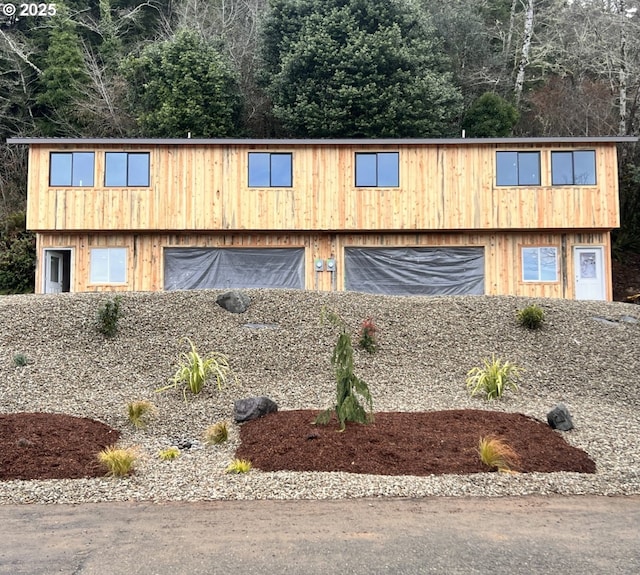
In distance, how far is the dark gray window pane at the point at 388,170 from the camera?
1689 cm

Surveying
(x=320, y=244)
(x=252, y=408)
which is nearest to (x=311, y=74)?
(x=320, y=244)

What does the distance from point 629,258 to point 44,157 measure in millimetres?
20265

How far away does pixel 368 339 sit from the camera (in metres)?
9.93

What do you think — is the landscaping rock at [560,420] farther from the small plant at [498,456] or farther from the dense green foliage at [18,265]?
the dense green foliage at [18,265]

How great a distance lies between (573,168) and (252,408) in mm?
13639

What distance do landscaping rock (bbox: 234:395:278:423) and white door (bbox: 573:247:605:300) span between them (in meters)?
12.6

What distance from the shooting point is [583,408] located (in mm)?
7879

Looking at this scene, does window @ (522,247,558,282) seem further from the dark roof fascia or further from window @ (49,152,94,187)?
window @ (49,152,94,187)

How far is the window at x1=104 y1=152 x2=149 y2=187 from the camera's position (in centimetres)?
1680

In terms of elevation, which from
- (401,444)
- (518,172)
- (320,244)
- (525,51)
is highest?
(525,51)

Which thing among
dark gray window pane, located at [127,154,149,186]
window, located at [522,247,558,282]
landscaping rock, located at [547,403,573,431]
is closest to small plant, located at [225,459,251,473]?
landscaping rock, located at [547,403,573,431]

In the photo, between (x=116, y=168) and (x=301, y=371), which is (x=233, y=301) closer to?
(x=301, y=371)

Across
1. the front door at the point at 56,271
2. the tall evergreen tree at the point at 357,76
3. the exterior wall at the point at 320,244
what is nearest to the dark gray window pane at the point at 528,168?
the exterior wall at the point at 320,244

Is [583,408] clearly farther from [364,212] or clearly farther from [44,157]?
[44,157]
